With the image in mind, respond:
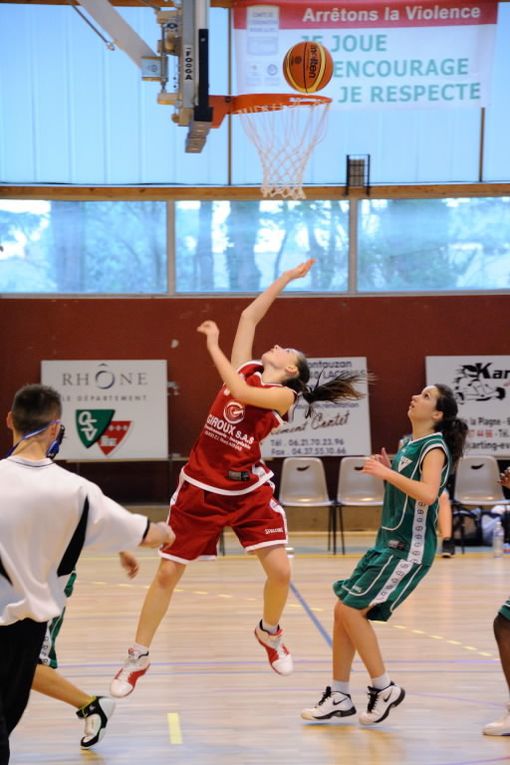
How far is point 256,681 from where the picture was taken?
6.10m

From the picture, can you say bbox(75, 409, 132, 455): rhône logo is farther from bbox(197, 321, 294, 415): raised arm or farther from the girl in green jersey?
the girl in green jersey

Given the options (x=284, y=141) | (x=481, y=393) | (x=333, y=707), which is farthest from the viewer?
(x=481, y=393)

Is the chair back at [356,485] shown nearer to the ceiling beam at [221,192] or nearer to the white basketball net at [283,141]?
the white basketball net at [283,141]

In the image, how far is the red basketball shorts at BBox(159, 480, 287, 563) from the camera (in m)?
5.31

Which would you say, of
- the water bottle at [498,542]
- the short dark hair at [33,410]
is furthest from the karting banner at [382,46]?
the short dark hair at [33,410]

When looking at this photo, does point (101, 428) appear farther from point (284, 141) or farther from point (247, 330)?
point (247, 330)

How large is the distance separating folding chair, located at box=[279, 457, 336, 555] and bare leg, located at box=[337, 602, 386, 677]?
255 inches

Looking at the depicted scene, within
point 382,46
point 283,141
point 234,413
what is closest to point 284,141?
point 283,141

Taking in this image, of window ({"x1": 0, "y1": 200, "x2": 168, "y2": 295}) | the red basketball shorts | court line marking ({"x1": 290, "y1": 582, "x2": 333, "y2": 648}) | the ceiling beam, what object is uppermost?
the ceiling beam

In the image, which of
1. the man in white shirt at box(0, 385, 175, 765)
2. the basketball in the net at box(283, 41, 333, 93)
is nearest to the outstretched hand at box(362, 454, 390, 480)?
the man in white shirt at box(0, 385, 175, 765)

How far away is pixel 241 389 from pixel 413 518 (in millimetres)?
1021

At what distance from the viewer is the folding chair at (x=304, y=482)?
11.7m

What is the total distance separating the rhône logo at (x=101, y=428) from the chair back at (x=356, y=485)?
266 centimetres

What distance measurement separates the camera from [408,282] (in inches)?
536
